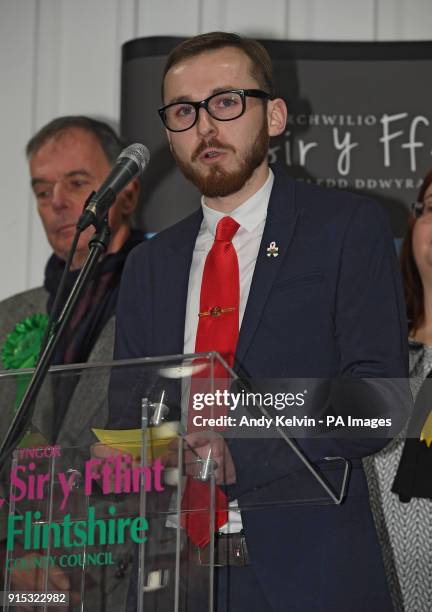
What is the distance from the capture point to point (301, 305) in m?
1.67

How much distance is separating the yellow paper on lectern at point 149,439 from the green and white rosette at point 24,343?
5.03 ft

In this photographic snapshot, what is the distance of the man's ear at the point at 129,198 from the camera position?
3016mm

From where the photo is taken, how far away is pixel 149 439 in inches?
50.1

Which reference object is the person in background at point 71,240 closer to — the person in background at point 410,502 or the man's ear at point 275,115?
the person in background at point 410,502

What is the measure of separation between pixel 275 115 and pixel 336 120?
3.75 feet

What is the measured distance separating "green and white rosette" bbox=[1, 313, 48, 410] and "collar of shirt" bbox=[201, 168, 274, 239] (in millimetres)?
1055

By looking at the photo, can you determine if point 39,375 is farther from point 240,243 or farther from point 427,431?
point 427,431

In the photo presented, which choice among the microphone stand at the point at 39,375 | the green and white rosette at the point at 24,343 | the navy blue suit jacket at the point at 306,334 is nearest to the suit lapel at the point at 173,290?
the navy blue suit jacket at the point at 306,334

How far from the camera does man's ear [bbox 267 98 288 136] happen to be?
1947mm

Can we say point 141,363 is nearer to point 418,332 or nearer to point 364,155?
point 418,332

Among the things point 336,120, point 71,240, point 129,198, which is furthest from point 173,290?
point 336,120

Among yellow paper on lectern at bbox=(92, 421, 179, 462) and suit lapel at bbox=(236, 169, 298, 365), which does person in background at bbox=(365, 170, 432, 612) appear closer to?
suit lapel at bbox=(236, 169, 298, 365)

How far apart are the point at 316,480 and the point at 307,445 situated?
0.07 m

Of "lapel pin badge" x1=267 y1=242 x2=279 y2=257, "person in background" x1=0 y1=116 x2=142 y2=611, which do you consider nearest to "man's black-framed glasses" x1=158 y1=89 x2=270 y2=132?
"lapel pin badge" x1=267 y1=242 x2=279 y2=257
